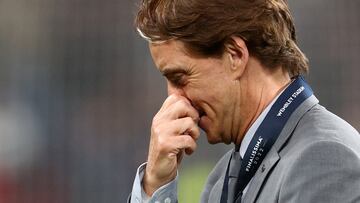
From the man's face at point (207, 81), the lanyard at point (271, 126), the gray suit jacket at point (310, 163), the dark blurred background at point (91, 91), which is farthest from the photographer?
the dark blurred background at point (91, 91)

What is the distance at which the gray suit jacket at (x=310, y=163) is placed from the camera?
184cm

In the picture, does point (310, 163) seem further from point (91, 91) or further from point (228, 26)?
point (91, 91)

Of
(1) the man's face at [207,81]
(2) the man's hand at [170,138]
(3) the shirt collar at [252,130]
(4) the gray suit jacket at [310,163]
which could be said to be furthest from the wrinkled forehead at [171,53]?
(4) the gray suit jacket at [310,163]

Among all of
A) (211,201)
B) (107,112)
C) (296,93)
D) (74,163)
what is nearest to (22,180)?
(74,163)

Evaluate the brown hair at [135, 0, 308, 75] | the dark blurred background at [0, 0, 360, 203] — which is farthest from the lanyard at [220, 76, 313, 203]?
the dark blurred background at [0, 0, 360, 203]

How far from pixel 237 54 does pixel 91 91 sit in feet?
9.43

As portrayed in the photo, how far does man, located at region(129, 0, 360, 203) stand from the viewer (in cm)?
203

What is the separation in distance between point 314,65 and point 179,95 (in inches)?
106

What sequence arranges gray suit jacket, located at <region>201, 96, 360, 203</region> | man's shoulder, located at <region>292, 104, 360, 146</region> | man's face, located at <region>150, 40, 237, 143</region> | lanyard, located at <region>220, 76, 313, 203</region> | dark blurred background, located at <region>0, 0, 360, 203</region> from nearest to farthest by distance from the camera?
1. gray suit jacket, located at <region>201, 96, 360, 203</region>
2. man's shoulder, located at <region>292, 104, 360, 146</region>
3. lanyard, located at <region>220, 76, 313, 203</region>
4. man's face, located at <region>150, 40, 237, 143</region>
5. dark blurred background, located at <region>0, 0, 360, 203</region>

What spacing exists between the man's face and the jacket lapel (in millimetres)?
201

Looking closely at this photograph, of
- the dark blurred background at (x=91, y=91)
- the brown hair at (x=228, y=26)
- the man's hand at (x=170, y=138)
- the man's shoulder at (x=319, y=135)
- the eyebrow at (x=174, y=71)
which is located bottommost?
the dark blurred background at (x=91, y=91)

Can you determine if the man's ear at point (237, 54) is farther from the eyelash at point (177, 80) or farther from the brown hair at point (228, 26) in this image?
the eyelash at point (177, 80)

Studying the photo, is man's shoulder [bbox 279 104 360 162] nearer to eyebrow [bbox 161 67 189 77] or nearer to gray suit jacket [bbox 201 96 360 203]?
gray suit jacket [bbox 201 96 360 203]

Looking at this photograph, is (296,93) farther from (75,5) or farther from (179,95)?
(75,5)
